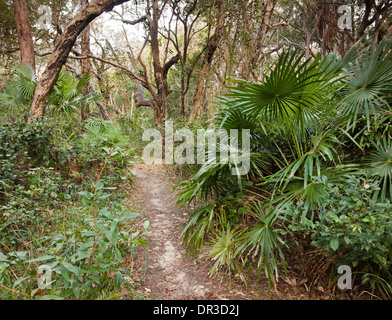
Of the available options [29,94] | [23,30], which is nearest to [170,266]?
[29,94]

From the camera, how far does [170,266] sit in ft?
8.68

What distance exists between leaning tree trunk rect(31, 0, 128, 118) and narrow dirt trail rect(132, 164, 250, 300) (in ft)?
8.42

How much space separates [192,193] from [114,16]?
9480mm

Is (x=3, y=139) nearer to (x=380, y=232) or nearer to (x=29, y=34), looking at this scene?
(x=29, y=34)

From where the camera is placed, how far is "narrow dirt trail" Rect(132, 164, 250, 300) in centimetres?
225

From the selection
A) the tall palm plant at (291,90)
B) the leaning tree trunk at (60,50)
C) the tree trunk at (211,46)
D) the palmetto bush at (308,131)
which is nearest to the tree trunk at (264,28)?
the tree trunk at (211,46)

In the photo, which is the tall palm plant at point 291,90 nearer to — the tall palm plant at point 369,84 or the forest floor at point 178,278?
the tall palm plant at point 369,84

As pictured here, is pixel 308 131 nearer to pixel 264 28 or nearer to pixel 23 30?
pixel 264 28

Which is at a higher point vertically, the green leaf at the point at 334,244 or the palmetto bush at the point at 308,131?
the palmetto bush at the point at 308,131

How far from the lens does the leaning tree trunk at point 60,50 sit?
453 cm

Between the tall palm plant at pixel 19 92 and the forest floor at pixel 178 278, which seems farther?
the tall palm plant at pixel 19 92

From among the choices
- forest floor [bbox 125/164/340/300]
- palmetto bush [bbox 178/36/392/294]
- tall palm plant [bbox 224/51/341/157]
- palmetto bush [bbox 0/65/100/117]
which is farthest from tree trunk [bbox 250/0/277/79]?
forest floor [bbox 125/164/340/300]

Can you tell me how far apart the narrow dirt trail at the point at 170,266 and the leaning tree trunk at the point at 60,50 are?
2.56 m

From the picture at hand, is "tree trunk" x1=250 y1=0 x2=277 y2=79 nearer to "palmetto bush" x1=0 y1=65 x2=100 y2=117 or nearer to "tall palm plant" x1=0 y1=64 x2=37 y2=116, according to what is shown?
"palmetto bush" x1=0 y1=65 x2=100 y2=117
